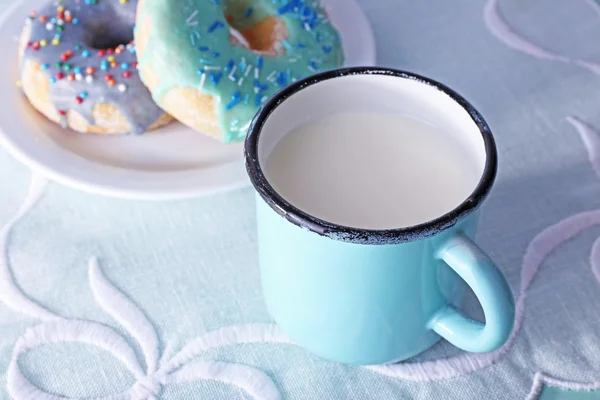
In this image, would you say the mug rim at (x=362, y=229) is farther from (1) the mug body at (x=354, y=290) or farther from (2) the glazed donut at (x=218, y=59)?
(2) the glazed donut at (x=218, y=59)

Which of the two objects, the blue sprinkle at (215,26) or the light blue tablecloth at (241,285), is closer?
the light blue tablecloth at (241,285)

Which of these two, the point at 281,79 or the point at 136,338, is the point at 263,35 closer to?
the point at 281,79

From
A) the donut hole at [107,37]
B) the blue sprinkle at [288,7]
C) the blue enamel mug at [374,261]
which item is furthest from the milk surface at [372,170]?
the donut hole at [107,37]

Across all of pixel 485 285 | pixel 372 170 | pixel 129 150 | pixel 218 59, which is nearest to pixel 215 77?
pixel 218 59

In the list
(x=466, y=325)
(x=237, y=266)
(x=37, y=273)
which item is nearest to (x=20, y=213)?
(x=37, y=273)

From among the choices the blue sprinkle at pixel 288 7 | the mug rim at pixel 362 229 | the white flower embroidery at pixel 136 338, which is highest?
the mug rim at pixel 362 229

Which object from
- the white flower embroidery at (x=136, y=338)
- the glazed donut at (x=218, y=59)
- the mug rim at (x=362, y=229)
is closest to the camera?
the mug rim at (x=362, y=229)

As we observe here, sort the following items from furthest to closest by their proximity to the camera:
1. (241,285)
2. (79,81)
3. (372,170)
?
(79,81)
(241,285)
(372,170)

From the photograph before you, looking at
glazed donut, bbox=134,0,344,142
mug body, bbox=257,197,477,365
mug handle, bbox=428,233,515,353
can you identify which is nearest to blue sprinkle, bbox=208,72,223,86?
glazed donut, bbox=134,0,344,142
